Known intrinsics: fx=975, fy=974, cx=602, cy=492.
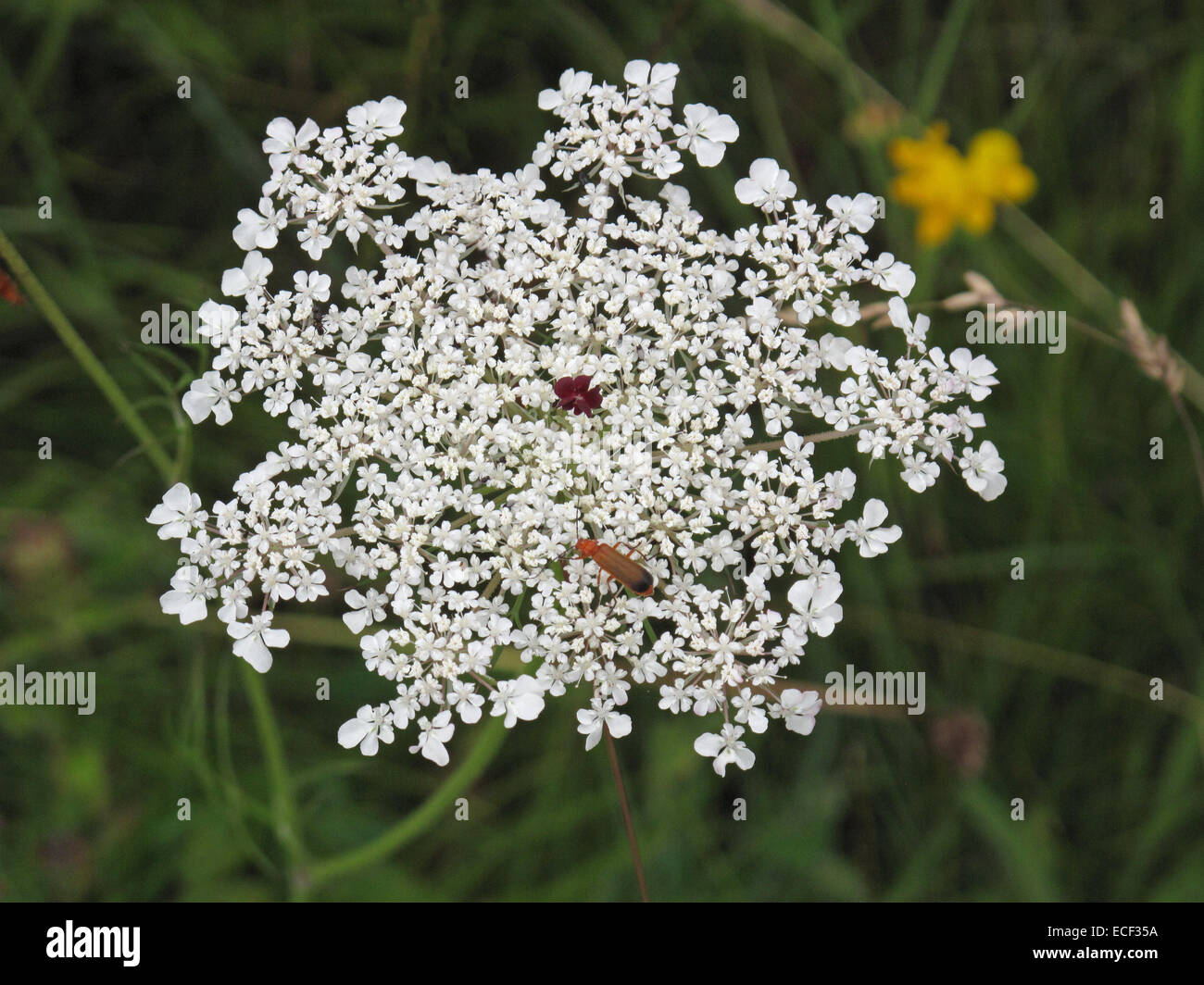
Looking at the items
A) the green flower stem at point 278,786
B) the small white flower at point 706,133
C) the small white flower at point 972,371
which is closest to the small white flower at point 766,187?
the small white flower at point 706,133

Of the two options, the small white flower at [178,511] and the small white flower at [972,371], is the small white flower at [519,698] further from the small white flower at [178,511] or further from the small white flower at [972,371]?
the small white flower at [972,371]

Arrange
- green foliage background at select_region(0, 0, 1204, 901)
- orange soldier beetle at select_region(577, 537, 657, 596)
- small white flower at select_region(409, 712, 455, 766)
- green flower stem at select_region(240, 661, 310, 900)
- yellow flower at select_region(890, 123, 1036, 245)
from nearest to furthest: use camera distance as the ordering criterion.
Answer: orange soldier beetle at select_region(577, 537, 657, 596) → small white flower at select_region(409, 712, 455, 766) → green flower stem at select_region(240, 661, 310, 900) → yellow flower at select_region(890, 123, 1036, 245) → green foliage background at select_region(0, 0, 1204, 901)

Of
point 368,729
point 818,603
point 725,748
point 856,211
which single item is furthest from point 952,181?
point 368,729

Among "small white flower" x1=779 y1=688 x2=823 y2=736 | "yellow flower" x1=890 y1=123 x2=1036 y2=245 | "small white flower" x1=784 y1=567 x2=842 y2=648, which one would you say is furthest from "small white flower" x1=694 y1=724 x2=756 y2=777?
"yellow flower" x1=890 y1=123 x2=1036 y2=245

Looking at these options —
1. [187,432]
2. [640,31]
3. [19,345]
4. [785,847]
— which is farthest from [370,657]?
[640,31]

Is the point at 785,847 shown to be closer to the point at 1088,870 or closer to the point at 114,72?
the point at 1088,870

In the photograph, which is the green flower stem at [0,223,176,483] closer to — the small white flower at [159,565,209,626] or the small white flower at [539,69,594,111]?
the small white flower at [159,565,209,626]

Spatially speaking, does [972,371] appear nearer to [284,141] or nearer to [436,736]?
[436,736]
